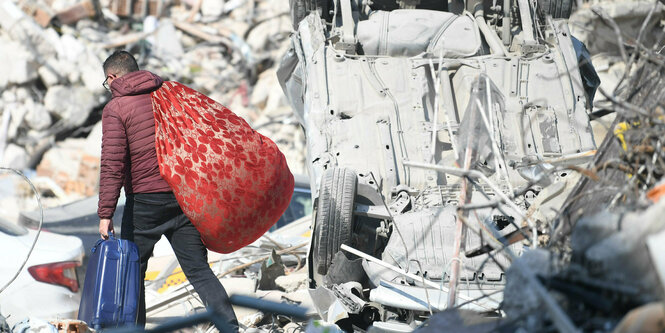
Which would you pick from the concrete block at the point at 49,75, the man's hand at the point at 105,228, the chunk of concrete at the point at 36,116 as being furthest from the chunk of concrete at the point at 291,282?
the concrete block at the point at 49,75

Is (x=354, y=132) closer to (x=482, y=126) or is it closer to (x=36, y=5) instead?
(x=482, y=126)

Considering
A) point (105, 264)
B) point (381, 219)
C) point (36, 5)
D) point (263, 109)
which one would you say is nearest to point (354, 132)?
point (381, 219)

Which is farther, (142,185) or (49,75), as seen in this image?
(49,75)

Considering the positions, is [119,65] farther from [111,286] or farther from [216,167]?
[111,286]

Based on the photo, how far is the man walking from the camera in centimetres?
456

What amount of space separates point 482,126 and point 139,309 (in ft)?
6.68

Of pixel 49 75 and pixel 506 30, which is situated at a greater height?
pixel 506 30

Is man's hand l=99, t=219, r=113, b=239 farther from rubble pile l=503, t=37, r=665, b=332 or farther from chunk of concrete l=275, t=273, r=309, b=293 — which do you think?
rubble pile l=503, t=37, r=665, b=332

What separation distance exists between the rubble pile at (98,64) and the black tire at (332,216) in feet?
21.5

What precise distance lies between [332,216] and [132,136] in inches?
55.3

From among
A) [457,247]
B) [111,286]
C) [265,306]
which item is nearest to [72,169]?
[111,286]

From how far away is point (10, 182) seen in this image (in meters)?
12.2

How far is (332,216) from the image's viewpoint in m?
5.41

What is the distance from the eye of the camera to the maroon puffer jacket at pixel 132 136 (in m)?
4.57
